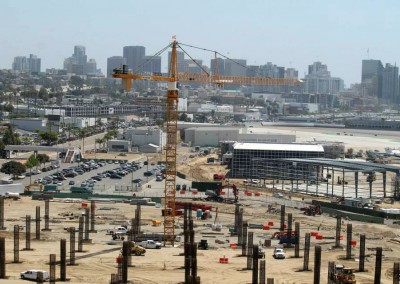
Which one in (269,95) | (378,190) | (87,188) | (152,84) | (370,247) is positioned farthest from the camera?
(152,84)

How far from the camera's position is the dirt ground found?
72.6ft

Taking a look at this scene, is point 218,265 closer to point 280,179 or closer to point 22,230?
point 22,230

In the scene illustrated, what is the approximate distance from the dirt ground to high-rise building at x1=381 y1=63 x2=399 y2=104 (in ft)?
551

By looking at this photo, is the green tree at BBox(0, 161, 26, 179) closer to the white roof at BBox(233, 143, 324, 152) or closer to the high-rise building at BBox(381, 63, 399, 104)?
the white roof at BBox(233, 143, 324, 152)

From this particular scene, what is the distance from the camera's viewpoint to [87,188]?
39062mm

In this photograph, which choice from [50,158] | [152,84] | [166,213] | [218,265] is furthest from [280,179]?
[152,84]

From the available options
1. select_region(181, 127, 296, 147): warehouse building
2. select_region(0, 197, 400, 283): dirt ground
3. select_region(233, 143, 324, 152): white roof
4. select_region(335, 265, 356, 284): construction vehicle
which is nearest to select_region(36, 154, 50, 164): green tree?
select_region(233, 143, 324, 152): white roof

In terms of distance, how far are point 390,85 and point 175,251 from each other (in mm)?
178743

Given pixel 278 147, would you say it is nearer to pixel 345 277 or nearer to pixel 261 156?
pixel 261 156

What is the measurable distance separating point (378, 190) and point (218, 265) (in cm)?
2142

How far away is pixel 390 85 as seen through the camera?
653ft

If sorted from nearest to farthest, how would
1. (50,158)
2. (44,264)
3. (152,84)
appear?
(44,264), (50,158), (152,84)

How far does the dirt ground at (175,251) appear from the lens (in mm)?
22141

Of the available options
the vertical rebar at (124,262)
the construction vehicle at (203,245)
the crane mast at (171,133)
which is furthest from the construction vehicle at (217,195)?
the vertical rebar at (124,262)
